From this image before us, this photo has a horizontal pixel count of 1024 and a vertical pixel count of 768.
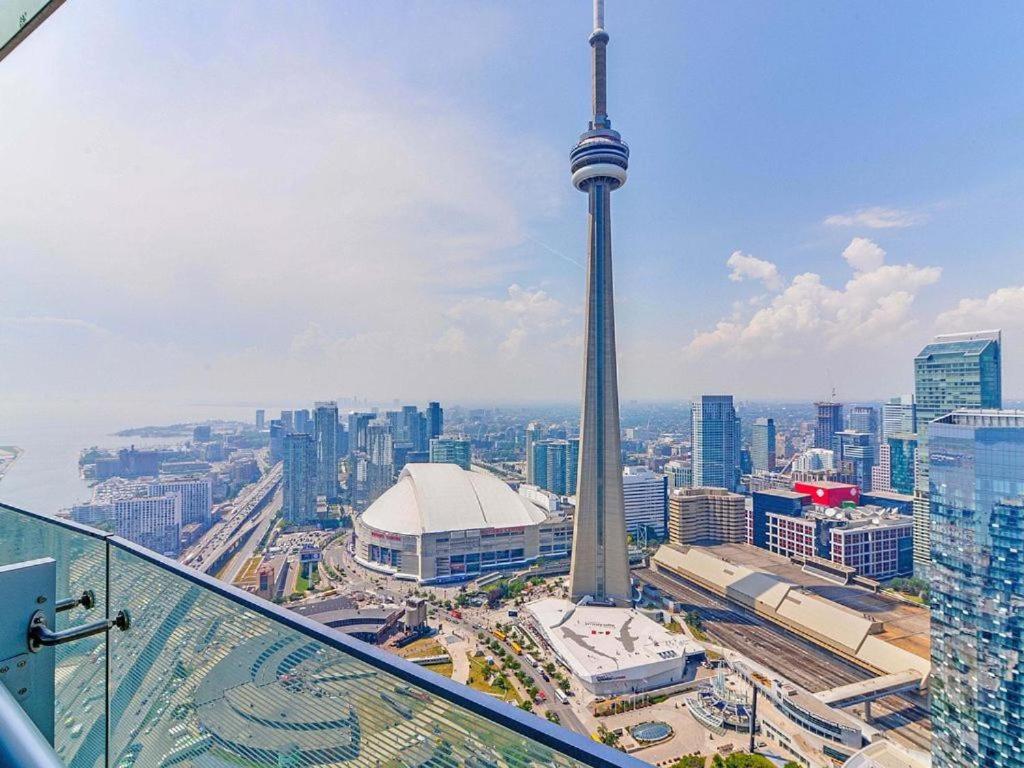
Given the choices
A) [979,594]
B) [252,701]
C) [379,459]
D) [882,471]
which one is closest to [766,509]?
[882,471]

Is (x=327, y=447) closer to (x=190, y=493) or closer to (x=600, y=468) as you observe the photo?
(x=190, y=493)

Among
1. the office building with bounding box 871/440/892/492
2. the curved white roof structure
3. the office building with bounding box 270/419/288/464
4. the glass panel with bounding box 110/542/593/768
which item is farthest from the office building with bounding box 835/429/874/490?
the glass panel with bounding box 110/542/593/768

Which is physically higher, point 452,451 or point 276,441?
point 276,441

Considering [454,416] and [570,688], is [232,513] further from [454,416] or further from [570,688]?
[454,416]

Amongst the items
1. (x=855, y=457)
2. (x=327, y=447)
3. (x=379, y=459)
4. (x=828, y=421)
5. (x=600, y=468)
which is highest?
(x=828, y=421)

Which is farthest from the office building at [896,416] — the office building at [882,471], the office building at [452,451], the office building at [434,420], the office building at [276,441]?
the office building at [276,441]

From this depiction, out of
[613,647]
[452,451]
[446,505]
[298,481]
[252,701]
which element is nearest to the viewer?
[252,701]

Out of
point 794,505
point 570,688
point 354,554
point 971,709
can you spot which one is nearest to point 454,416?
point 354,554

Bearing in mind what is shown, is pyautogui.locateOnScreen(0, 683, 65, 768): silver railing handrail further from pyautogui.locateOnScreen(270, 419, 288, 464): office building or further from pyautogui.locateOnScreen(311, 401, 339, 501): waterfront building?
pyautogui.locateOnScreen(311, 401, 339, 501): waterfront building
